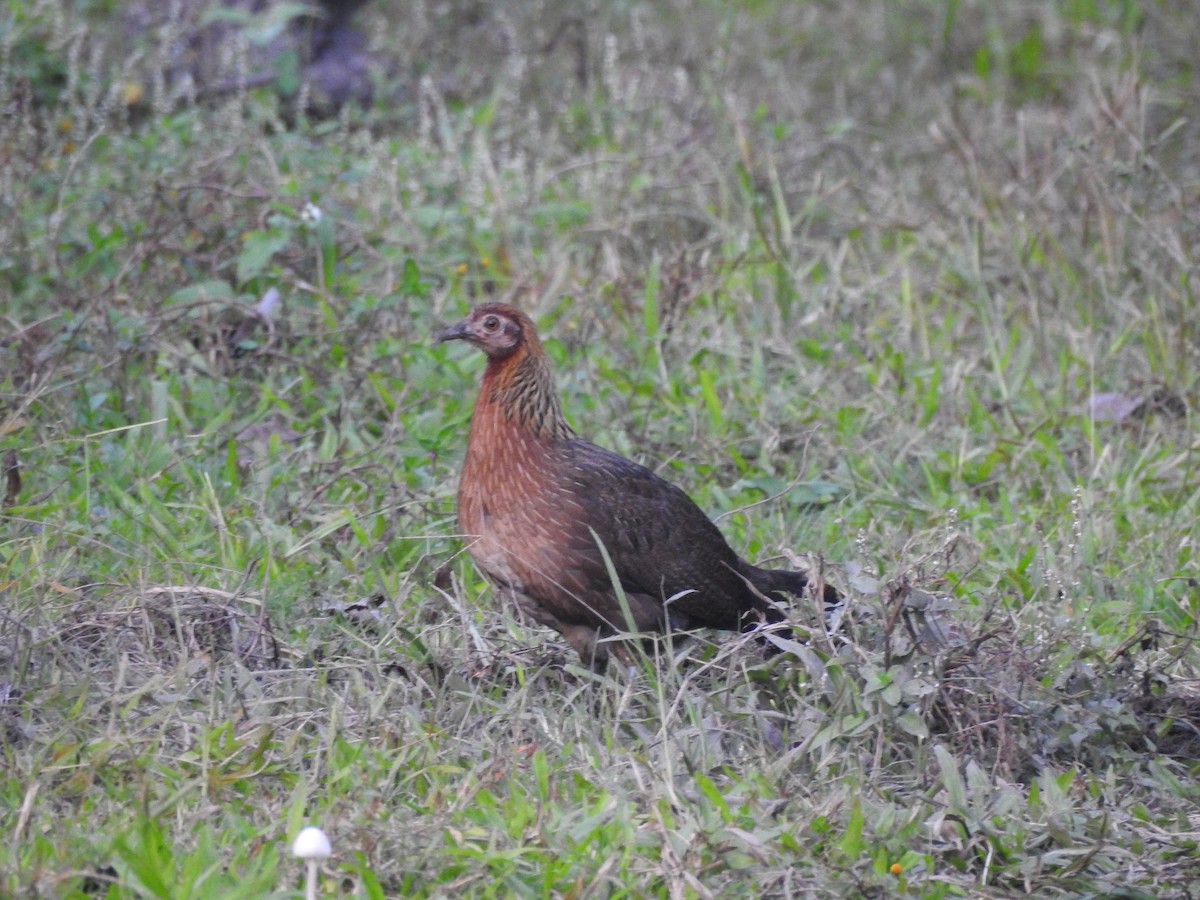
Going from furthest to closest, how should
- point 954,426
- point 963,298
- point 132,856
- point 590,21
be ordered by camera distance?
point 590,21
point 963,298
point 954,426
point 132,856

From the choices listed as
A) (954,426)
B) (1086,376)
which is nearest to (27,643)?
(954,426)

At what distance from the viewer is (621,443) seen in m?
5.43

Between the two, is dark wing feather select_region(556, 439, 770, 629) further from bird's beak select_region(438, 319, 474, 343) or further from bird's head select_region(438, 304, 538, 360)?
bird's beak select_region(438, 319, 474, 343)

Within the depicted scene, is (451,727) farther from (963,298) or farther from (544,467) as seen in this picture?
(963,298)

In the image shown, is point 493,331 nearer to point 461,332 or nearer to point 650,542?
point 461,332

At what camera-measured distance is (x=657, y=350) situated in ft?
19.4

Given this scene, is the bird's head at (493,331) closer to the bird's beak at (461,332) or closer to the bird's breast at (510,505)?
the bird's beak at (461,332)

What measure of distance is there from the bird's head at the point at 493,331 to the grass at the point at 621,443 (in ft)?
1.84

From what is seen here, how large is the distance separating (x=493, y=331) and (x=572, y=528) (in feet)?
2.30

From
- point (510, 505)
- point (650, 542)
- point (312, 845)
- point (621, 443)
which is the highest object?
point (312, 845)

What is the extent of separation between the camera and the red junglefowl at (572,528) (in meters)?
4.06

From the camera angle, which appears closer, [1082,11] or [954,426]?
[954,426]

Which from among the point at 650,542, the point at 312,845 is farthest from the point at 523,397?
the point at 312,845

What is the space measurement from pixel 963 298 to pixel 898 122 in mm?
2238
